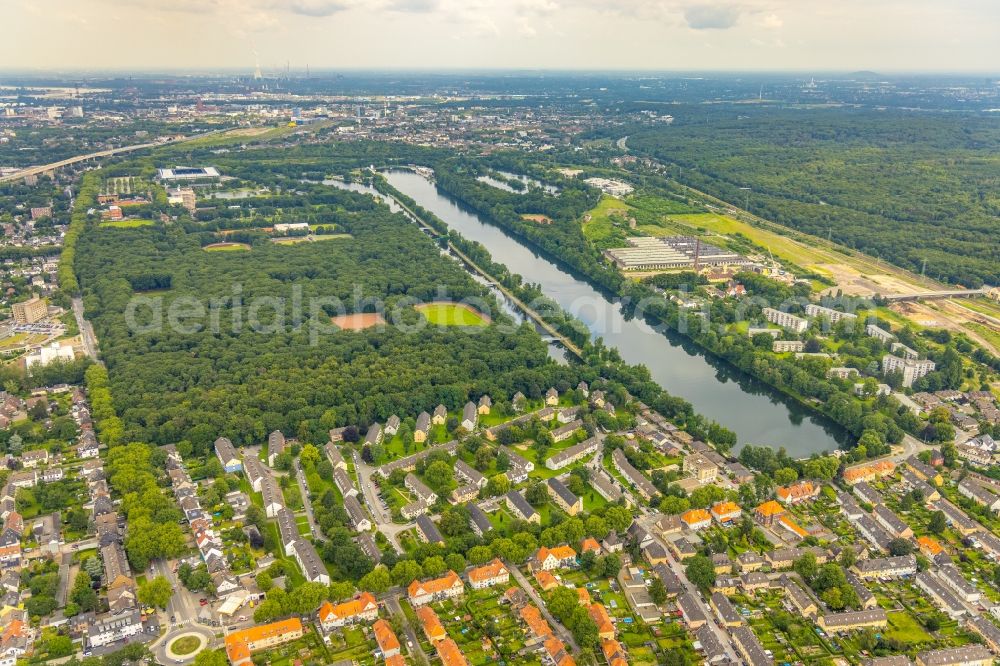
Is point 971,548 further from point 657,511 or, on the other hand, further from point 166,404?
point 166,404

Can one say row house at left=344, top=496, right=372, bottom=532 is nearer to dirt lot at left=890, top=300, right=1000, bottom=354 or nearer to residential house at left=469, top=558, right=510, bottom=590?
residential house at left=469, top=558, right=510, bottom=590

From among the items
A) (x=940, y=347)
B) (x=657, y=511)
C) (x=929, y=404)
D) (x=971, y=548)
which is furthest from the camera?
(x=940, y=347)

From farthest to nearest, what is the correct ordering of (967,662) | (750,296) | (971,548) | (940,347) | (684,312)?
(750,296) → (684,312) → (940,347) → (971,548) → (967,662)

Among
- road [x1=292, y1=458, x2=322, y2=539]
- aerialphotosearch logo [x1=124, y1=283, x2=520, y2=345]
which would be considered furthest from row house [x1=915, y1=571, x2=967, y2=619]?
aerialphotosearch logo [x1=124, y1=283, x2=520, y2=345]

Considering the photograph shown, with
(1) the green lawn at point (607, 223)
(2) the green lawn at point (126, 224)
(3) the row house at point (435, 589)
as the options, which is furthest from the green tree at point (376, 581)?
(2) the green lawn at point (126, 224)

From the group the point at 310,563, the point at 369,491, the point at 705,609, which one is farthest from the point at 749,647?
the point at 369,491

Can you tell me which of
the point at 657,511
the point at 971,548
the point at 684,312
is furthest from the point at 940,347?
the point at 657,511

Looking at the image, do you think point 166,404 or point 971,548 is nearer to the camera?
point 971,548

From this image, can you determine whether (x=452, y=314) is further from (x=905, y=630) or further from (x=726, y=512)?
(x=905, y=630)
